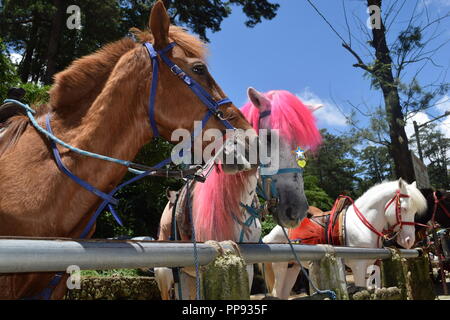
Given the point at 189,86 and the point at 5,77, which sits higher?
the point at 5,77

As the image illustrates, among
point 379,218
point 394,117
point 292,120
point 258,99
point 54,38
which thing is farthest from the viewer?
point 54,38

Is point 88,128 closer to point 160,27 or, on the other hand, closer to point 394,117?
point 160,27

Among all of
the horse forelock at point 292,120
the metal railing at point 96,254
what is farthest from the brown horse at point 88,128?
the horse forelock at point 292,120

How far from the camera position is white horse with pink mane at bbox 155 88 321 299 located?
3.20 m

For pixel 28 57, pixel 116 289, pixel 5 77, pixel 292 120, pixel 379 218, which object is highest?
pixel 28 57

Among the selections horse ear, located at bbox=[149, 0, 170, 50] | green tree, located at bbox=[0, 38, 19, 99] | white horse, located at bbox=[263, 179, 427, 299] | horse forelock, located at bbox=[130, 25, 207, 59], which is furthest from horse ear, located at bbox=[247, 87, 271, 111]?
green tree, located at bbox=[0, 38, 19, 99]

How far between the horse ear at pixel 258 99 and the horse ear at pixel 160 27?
1.50 meters

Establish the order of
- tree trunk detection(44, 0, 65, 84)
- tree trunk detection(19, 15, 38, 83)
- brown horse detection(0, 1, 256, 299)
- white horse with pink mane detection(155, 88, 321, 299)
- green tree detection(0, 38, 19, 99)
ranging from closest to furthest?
brown horse detection(0, 1, 256, 299), white horse with pink mane detection(155, 88, 321, 299), green tree detection(0, 38, 19, 99), tree trunk detection(44, 0, 65, 84), tree trunk detection(19, 15, 38, 83)

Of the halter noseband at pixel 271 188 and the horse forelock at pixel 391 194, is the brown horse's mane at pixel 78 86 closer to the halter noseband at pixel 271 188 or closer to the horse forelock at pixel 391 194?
the halter noseband at pixel 271 188

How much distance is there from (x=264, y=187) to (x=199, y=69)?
4.38 ft

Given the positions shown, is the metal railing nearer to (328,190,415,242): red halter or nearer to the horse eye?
the horse eye

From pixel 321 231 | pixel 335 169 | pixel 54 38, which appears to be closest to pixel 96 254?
pixel 321 231

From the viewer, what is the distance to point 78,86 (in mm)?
2365
